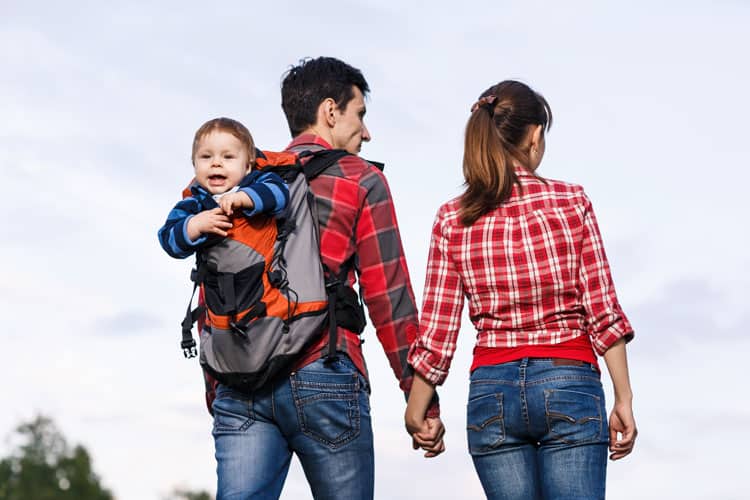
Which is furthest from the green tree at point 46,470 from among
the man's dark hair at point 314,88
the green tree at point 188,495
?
the man's dark hair at point 314,88

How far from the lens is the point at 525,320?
550 centimetres

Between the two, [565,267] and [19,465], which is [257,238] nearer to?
[565,267]

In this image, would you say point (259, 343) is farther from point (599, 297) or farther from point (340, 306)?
point (599, 297)

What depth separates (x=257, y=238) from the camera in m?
5.61

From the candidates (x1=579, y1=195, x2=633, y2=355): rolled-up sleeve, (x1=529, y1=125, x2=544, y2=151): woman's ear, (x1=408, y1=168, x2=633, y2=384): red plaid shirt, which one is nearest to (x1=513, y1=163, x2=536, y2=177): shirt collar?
(x1=408, y1=168, x2=633, y2=384): red plaid shirt

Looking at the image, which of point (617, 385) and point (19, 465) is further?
point (19, 465)

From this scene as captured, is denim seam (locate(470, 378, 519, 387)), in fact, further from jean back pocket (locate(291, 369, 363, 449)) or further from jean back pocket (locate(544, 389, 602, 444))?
jean back pocket (locate(291, 369, 363, 449))

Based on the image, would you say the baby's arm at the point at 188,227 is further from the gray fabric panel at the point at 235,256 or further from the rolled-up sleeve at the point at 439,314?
the rolled-up sleeve at the point at 439,314

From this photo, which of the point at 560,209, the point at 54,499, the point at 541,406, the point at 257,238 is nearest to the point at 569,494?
the point at 541,406

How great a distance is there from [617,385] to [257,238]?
1.85m

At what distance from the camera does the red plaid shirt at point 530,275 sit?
5531 millimetres

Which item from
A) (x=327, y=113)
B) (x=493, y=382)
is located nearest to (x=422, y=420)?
(x=493, y=382)

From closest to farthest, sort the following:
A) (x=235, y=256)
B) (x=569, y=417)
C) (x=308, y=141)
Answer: (x=569, y=417)
(x=235, y=256)
(x=308, y=141)

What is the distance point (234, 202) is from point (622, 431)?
2.10 meters
